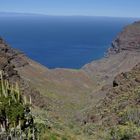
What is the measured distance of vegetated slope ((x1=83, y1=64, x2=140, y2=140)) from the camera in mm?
47359

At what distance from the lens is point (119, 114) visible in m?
60.5

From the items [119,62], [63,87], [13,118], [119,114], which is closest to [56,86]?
[63,87]

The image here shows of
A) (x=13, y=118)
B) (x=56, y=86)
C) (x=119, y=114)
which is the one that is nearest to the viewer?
(x=13, y=118)

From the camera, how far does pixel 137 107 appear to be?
6191 cm

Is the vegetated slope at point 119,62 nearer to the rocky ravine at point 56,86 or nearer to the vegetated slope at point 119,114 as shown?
the rocky ravine at point 56,86

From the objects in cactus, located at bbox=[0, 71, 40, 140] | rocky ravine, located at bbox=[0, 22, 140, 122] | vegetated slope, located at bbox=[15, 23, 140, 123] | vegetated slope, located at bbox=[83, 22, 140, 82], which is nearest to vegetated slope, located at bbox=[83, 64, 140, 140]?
rocky ravine, located at bbox=[0, 22, 140, 122]

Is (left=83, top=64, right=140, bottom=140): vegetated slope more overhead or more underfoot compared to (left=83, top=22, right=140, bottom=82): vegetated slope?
more overhead

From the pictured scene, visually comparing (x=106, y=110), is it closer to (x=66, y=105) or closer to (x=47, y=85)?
(x=66, y=105)

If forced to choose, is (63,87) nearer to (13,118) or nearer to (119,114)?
(119,114)

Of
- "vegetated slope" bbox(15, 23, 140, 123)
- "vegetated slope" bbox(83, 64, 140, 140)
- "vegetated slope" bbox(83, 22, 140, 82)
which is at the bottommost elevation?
"vegetated slope" bbox(83, 22, 140, 82)

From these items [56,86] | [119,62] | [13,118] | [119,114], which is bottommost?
[119,62]

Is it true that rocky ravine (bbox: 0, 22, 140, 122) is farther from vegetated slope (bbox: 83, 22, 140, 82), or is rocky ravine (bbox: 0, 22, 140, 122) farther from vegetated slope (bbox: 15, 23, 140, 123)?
vegetated slope (bbox: 83, 22, 140, 82)

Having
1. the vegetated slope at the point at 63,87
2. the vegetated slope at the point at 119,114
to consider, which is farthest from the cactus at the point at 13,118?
the vegetated slope at the point at 63,87

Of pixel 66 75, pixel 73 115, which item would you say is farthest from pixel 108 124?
pixel 66 75
